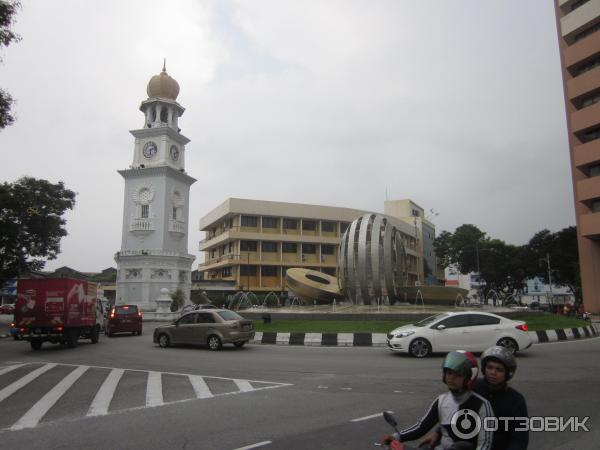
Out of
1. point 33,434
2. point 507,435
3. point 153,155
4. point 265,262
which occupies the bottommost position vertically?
point 33,434

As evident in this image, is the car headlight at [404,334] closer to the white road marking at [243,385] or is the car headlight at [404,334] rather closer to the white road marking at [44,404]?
the white road marking at [243,385]

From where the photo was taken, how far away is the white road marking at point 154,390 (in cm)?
809

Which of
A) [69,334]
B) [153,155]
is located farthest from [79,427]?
[153,155]

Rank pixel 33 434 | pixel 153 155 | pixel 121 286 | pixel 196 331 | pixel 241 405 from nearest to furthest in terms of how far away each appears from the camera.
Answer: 1. pixel 33 434
2. pixel 241 405
3. pixel 196 331
4. pixel 121 286
5. pixel 153 155

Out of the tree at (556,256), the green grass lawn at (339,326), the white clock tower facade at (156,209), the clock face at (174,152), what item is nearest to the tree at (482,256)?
the tree at (556,256)

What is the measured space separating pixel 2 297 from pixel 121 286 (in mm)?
39462

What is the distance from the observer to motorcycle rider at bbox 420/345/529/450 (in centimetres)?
327

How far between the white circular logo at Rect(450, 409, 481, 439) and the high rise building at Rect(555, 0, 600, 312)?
131ft

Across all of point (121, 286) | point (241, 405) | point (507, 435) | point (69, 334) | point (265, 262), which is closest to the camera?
point (507, 435)

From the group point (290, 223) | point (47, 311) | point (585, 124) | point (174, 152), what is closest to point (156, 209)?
point (174, 152)

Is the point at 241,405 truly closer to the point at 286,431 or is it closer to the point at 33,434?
the point at 286,431

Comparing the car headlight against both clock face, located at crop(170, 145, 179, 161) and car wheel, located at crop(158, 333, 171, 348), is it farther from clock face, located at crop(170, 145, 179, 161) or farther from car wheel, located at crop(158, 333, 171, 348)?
clock face, located at crop(170, 145, 179, 161)

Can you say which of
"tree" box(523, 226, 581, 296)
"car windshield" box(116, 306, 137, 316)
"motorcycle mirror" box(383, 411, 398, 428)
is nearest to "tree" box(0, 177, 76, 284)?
"car windshield" box(116, 306, 137, 316)

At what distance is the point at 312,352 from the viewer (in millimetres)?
15531
